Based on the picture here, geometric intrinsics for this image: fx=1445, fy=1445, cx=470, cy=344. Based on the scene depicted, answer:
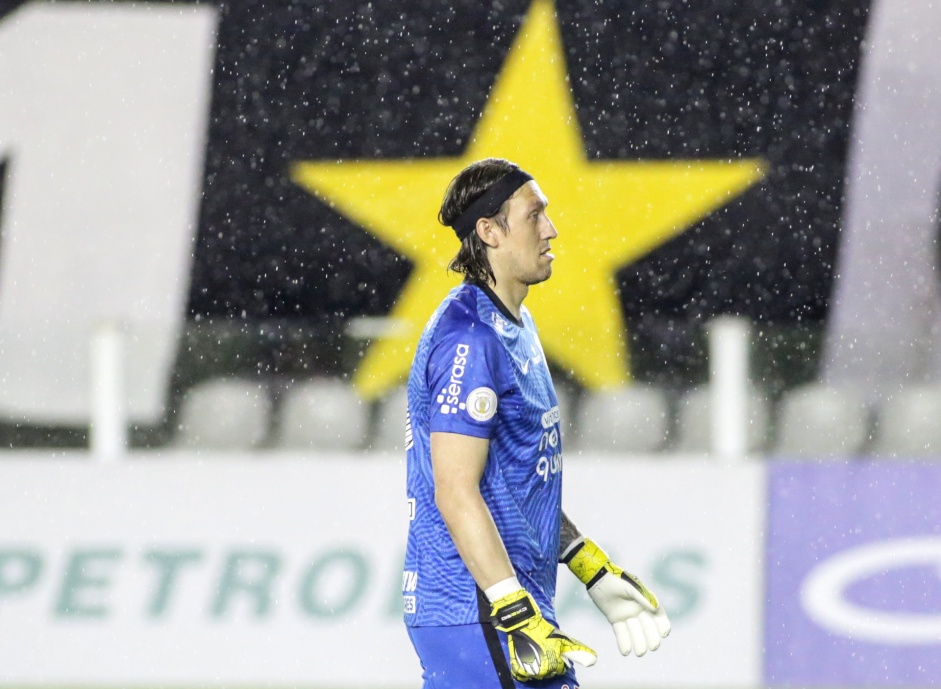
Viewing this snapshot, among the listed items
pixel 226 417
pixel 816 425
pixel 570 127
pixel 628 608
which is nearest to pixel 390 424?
pixel 226 417

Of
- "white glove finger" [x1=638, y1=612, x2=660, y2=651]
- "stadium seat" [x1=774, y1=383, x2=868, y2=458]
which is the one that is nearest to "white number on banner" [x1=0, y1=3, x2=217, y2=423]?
"stadium seat" [x1=774, y1=383, x2=868, y2=458]

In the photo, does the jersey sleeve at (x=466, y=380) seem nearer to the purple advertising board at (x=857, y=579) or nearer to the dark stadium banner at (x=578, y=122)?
the purple advertising board at (x=857, y=579)

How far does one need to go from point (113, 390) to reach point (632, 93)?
2.97 meters

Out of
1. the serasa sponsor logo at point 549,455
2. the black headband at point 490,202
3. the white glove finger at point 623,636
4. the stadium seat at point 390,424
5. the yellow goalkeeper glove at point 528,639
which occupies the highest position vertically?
the black headband at point 490,202

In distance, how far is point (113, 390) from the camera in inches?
218

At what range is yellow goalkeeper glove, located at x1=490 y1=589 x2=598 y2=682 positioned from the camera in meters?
2.34

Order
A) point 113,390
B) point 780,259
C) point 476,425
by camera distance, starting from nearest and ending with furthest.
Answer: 1. point 476,425
2. point 113,390
3. point 780,259

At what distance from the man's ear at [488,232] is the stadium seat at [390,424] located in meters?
2.95

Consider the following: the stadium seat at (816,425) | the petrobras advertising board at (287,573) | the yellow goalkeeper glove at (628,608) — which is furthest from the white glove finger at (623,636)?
the stadium seat at (816,425)

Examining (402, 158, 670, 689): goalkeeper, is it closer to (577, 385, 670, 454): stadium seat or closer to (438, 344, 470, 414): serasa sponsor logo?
(438, 344, 470, 414): serasa sponsor logo

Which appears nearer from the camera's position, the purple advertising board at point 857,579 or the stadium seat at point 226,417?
the purple advertising board at point 857,579

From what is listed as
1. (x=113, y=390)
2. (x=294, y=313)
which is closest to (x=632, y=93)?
(x=294, y=313)

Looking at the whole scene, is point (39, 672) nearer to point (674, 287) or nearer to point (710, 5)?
point (674, 287)

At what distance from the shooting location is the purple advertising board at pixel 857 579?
5.09 m
